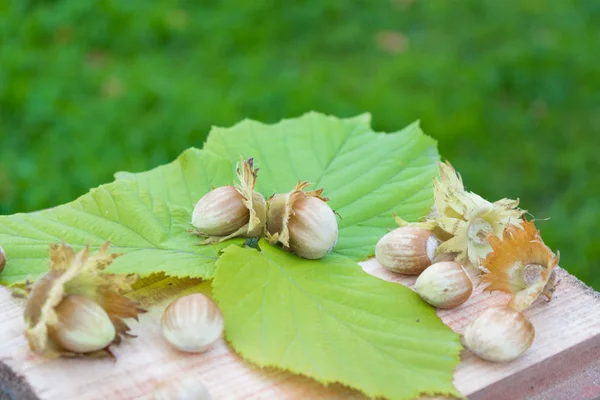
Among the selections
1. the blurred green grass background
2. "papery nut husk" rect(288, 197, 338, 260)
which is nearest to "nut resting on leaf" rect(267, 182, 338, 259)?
"papery nut husk" rect(288, 197, 338, 260)

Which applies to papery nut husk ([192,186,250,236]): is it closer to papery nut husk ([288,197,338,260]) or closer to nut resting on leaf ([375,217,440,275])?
papery nut husk ([288,197,338,260])

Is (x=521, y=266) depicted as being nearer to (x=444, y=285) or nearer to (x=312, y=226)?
(x=444, y=285)

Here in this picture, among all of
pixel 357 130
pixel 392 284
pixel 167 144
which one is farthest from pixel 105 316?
pixel 167 144

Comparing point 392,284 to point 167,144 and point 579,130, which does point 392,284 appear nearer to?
point 167,144

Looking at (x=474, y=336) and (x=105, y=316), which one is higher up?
(x=105, y=316)

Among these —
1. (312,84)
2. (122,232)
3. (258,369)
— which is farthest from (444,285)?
(312,84)

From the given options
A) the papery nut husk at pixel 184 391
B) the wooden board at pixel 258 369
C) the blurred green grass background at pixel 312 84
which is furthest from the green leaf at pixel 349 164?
the blurred green grass background at pixel 312 84
